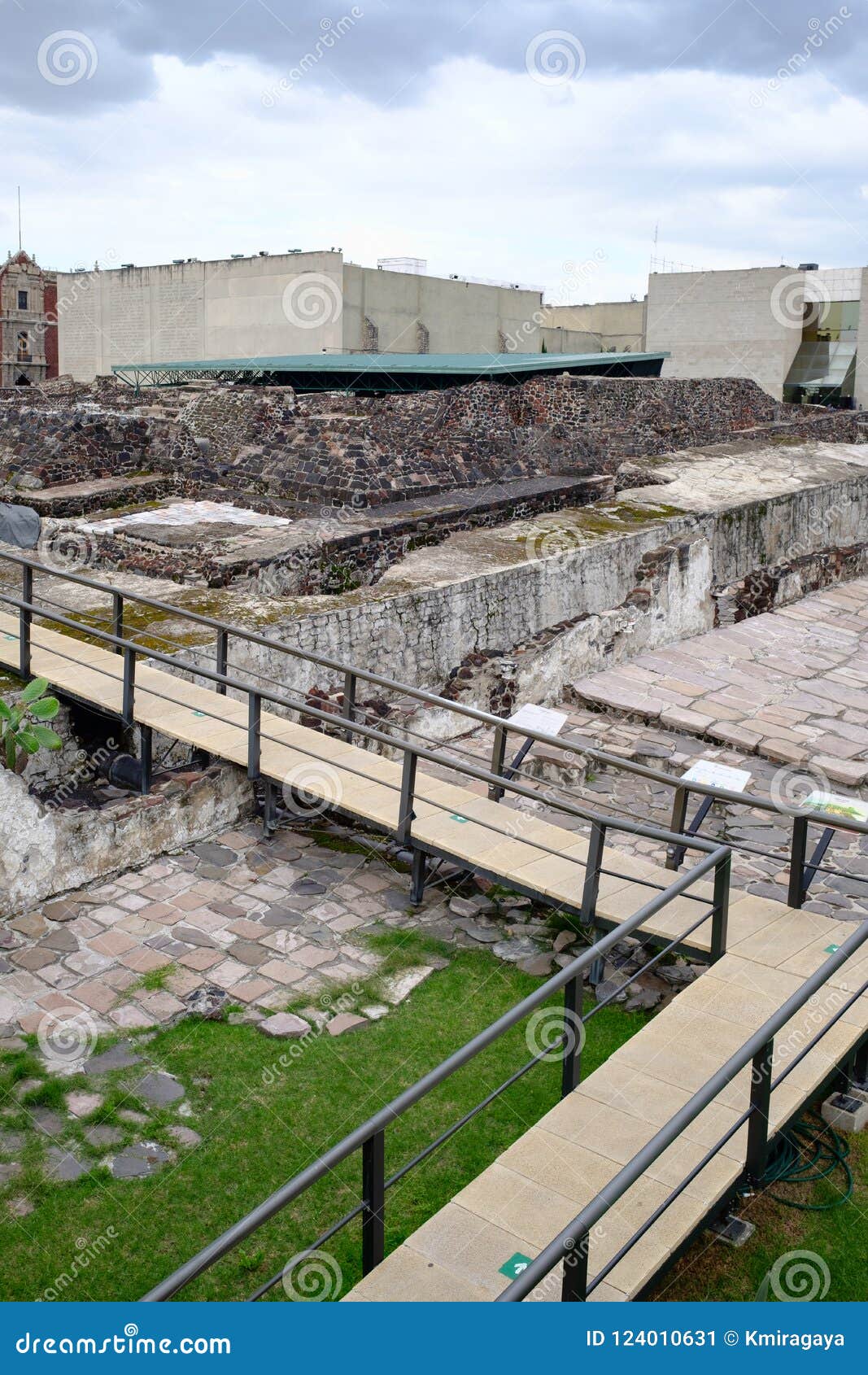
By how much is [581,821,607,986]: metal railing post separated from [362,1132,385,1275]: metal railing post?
2.38 meters

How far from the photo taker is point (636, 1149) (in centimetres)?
399

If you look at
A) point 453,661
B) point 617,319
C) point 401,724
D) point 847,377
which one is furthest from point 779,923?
point 617,319

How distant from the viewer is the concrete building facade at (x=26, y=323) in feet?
158

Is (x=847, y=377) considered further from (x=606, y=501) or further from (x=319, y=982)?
(x=319, y=982)

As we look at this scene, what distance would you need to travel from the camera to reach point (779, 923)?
5.66 meters

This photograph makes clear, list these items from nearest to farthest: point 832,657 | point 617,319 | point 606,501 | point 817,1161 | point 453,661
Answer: point 817,1161 → point 453,661 → point 832,657 → point 606,501 → point 617,319

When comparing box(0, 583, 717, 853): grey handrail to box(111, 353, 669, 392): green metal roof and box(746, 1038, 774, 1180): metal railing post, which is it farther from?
box(111, 353, 669, 392): green metal roof

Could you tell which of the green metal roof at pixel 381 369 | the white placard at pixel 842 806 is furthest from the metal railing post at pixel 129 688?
the green metal roof at pixel 381 369

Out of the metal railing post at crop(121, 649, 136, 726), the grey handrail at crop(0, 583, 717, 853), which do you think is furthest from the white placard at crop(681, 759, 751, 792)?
the metal railing post at crop(121, 649, 136, 726)

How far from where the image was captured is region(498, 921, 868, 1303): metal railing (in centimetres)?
294

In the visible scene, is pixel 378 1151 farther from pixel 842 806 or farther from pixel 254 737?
pixel 842 806

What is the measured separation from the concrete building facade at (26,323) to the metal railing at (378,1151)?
48.2 metres

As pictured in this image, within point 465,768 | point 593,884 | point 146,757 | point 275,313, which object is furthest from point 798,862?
point 275,313

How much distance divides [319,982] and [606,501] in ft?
35.0
